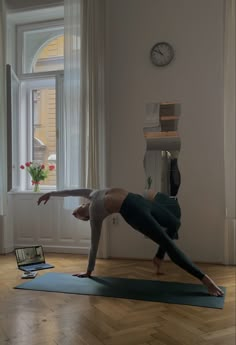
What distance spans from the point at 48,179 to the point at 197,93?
7.42 feet

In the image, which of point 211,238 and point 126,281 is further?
point 211,238

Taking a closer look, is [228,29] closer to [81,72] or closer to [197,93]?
[197,93]

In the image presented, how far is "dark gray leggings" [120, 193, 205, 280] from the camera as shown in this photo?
10.7 ft

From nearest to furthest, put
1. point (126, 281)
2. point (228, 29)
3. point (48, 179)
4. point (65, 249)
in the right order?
point (126, 281) < point (228, 29) < point (65, 249) < point (48, 179)

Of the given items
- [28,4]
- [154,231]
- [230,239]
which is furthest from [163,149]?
[28,4]

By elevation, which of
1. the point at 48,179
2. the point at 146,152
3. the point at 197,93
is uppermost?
the point at 197,93

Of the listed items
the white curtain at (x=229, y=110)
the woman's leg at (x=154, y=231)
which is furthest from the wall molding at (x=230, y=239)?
the woman's leg at (x=154, y=231)

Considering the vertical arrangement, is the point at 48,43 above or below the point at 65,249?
above

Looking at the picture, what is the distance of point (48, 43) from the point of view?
5.52 m

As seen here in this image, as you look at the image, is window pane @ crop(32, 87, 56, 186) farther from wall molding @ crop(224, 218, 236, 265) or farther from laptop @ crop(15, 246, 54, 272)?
wall molding @ crop(224, 218, 236, 265)

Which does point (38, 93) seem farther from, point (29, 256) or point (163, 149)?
point (29, 256)

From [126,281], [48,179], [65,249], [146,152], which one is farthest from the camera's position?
[48,179]

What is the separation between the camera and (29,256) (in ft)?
14.2

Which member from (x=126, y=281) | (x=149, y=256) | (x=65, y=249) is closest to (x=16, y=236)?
(x=65, y=249)
